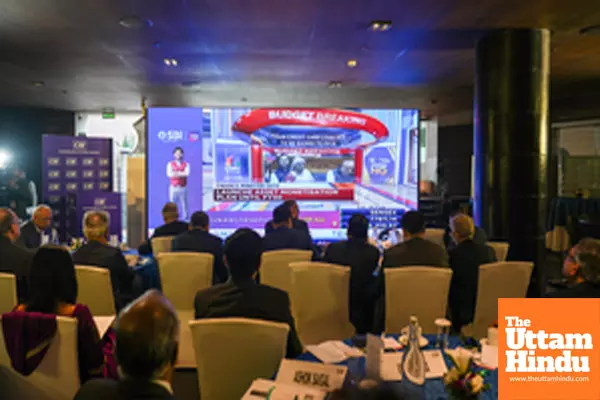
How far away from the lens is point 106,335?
2242 mm

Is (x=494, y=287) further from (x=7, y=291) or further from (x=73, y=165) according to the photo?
(x=73, y=165)

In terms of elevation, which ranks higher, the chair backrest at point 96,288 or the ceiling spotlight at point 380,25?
the ceiling spotlight at point 380,25

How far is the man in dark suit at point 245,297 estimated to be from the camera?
2074mm

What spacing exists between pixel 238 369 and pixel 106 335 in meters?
0.75

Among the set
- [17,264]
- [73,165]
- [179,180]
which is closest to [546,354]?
[17,264]

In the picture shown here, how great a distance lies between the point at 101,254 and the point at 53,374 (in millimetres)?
1664

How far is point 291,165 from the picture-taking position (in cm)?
633

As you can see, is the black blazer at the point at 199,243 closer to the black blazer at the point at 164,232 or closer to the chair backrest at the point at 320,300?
the black blazer at the point at 164,232

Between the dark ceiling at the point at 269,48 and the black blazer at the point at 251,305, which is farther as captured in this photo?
the dark ceiling at the point at 269,48

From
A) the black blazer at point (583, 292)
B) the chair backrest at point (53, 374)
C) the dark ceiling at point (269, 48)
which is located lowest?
the chair backrest at point (53, 374)

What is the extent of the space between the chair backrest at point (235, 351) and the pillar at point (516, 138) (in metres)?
4.03

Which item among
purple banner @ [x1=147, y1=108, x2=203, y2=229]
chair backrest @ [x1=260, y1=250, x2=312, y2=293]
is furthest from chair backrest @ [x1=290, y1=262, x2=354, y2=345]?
purple banner @ [x1=147, y1=108, x2=203, y2=229]

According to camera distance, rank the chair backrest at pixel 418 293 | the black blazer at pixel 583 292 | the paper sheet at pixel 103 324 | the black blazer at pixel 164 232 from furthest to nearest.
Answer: the black blazer at pixel 164 232 → the chair backrest at pixel 418 293 → the paper sheet at pixel 103 324 → the black blazer at pixel 583 292

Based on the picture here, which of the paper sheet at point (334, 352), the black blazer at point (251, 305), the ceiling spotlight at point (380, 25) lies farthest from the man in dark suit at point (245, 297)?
the ceiling spotlight at point (380, 25)
